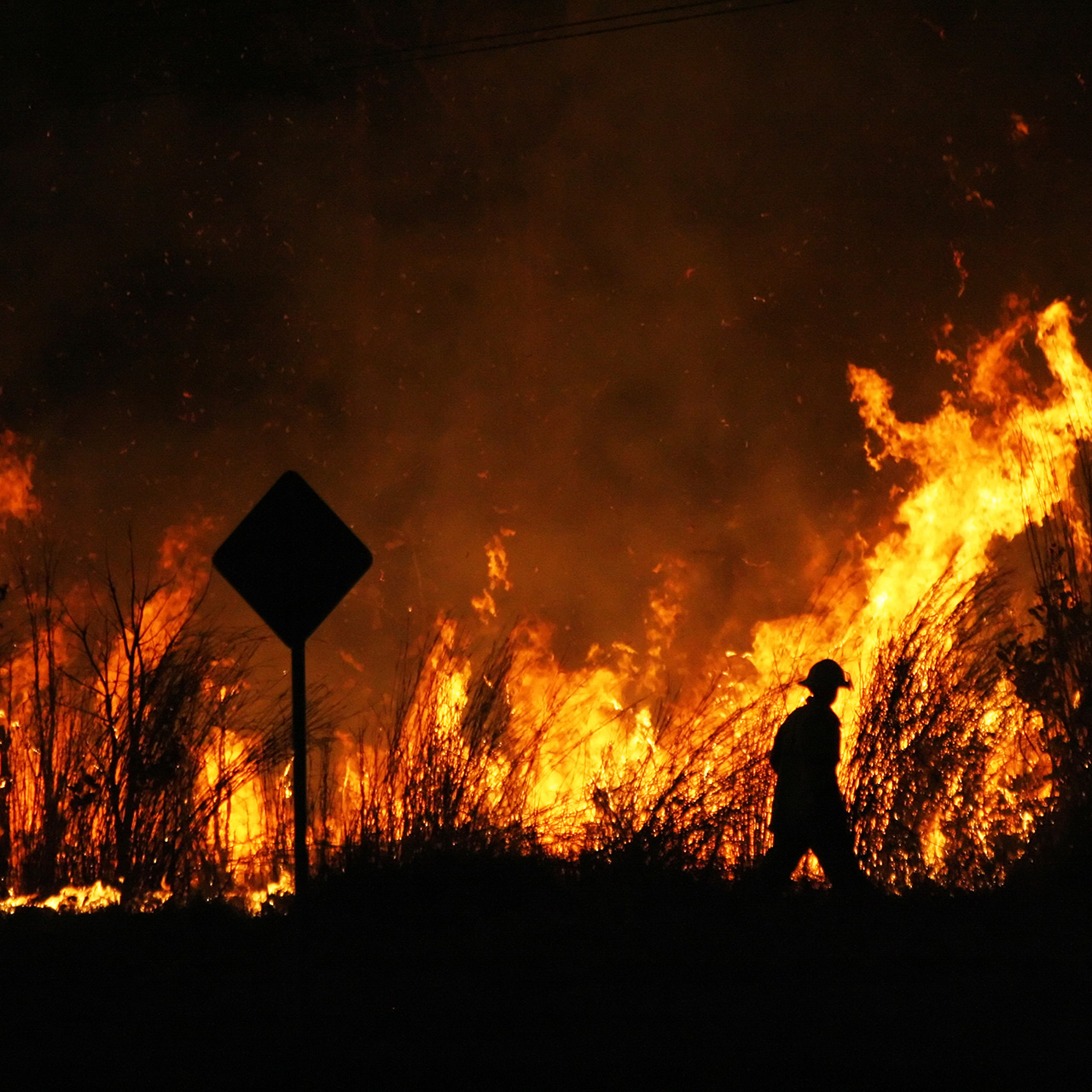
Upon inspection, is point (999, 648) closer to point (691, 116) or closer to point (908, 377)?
point (908, 377)

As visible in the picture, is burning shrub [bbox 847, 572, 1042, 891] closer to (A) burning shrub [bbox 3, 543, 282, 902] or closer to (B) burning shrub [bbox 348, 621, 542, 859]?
(B) burning shrub [bbox 348, 621, 542, 859]

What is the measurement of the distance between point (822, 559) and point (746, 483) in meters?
1.58

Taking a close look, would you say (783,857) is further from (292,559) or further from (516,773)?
(292,559)

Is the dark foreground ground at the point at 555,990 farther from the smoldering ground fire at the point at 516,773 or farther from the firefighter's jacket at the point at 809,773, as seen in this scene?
the smoldering ground fire at the point at 516,773

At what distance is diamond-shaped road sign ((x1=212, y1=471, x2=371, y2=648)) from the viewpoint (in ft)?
16.9

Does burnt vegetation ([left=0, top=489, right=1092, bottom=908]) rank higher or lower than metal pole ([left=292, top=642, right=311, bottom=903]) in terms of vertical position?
higher

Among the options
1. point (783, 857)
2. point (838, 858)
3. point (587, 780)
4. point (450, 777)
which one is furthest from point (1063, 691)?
point (450, 777)

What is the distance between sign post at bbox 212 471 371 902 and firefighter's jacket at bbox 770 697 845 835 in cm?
420

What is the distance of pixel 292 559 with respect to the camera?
5.21 metres

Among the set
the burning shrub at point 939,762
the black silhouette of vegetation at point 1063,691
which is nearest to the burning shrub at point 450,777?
the burning shrub at point 939,762

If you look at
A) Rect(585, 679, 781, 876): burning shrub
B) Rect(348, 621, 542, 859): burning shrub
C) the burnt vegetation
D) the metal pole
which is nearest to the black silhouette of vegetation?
the burnt vegetation

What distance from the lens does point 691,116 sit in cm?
1748

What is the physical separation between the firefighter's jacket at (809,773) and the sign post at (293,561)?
420 cm

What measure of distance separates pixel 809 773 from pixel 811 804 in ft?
0.65
